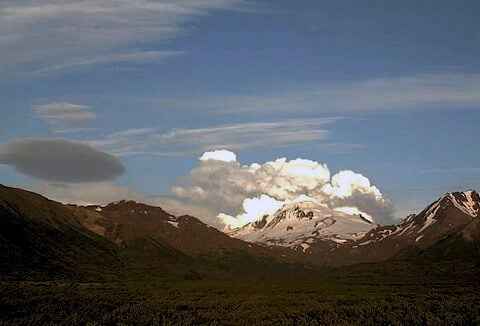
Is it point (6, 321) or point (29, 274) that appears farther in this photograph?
point (29, 274)

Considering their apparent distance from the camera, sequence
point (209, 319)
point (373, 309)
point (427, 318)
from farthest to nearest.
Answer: point (373, 309), point (209, 319), point (427, 318)

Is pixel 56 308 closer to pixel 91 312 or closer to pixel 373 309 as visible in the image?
pixel 91 312

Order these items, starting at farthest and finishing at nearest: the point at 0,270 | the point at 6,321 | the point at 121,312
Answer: the point at 0,270 → the point at 121,312 → the point at 6,321

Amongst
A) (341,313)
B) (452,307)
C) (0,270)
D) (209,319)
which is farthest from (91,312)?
(0,270)

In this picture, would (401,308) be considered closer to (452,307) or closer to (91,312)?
(452,307)

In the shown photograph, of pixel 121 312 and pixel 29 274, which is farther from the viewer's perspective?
pixel 29 274

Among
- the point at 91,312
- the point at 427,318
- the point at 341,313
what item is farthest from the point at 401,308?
the point at 91,312

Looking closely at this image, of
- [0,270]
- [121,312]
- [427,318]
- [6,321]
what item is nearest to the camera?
[6,321]

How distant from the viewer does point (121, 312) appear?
6241cm

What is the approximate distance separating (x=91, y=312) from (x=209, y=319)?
1278cm

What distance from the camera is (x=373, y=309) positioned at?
66.6m

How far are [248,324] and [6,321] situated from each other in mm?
21370

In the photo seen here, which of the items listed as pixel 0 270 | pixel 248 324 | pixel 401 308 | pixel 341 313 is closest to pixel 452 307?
pixel 401 308

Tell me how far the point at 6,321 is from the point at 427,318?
38.3 m
